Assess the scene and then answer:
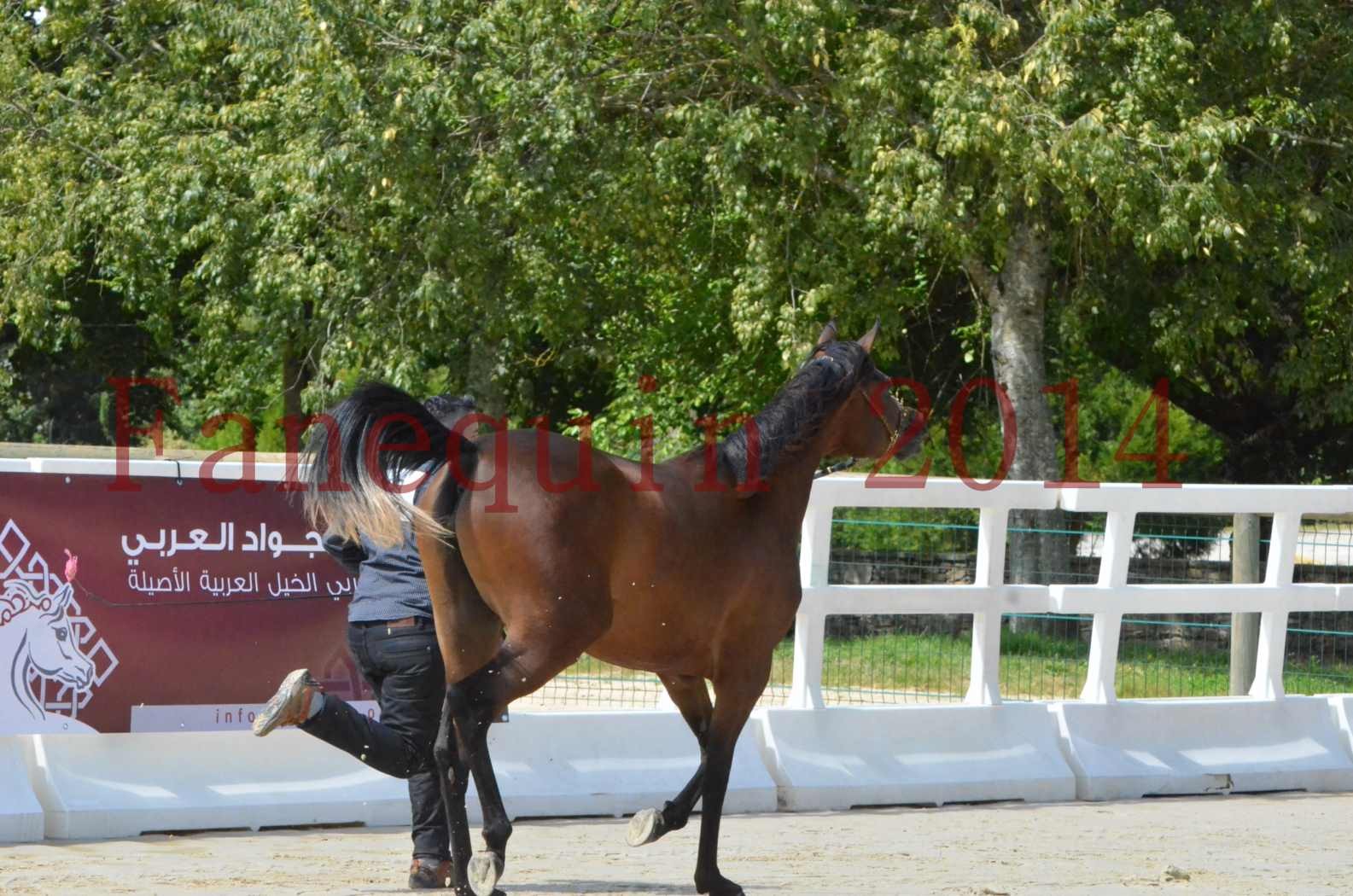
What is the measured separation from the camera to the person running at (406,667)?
231 inches

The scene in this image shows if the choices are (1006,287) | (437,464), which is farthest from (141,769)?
(1006,287)

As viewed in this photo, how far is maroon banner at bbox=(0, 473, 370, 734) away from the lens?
6527mm

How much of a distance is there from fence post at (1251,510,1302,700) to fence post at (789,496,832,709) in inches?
107

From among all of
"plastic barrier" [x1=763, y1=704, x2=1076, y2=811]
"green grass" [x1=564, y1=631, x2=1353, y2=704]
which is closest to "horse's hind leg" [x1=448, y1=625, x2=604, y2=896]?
"plastic barrier" [x1=763, y1=704, x2=1076, y2=811]

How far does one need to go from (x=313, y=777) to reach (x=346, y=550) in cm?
146

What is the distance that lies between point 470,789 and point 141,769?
1380mm

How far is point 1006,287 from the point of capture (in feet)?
58.0

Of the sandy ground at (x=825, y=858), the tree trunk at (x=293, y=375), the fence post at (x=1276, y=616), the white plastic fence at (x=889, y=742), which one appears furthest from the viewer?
the tree trunk at (x=293, y=375)

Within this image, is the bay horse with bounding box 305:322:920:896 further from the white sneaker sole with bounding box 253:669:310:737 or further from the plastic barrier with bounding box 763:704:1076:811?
the plastic barrier with bounding box 763:704:1076:811

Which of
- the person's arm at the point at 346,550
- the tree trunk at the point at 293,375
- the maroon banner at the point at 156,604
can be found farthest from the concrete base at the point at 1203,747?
the tree trunk at the point at 293,375

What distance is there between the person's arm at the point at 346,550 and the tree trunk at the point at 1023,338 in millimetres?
11904

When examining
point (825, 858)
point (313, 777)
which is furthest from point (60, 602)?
point (825, 858)

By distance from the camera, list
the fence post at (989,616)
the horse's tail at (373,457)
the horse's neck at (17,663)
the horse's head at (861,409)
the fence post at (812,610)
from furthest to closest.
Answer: the fence post at (989,616) < the fence post at (812,610) < the horse's neck at (17,663) < the horse's head at (861,409) < the horse's tail at (373,457)

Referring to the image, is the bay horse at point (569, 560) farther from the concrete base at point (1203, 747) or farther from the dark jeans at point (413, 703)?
the concrete base at point (1203, 747)
